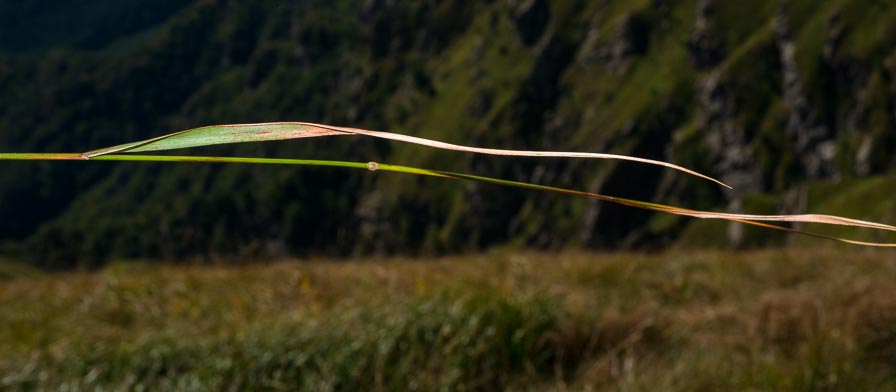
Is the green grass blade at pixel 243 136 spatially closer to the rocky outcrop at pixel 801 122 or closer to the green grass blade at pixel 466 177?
the green grass blade at pixel 466 177

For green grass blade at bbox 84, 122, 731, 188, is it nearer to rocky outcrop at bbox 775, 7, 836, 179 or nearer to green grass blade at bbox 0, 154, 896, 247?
green grass blade at bbox 0, 154, 896, 247

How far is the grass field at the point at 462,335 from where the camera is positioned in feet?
14.2

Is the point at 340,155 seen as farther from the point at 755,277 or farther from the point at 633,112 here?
the point at 755,277

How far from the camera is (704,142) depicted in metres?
162

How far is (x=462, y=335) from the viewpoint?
4.66 metres

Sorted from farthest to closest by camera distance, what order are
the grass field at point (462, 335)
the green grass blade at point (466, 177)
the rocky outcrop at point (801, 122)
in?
the rocky outcrop at point (801, 122) < the grass field at point (462, 335) < the green grass blade at point (466, 177)

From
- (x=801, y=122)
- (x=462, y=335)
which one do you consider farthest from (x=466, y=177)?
(x=801, y=122)

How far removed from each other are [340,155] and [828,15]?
95492 millimetres

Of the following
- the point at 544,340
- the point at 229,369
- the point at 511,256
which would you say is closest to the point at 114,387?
the point at 229,369

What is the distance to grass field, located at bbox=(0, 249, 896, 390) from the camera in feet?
14.2

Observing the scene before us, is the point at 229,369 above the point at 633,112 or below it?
below

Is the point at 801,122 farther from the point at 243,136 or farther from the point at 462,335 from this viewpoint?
the point at 243,136

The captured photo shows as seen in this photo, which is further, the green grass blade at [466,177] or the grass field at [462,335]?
the grass field at [462,335]

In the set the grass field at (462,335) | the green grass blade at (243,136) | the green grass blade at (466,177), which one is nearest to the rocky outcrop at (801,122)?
the grass field at (462,335)
